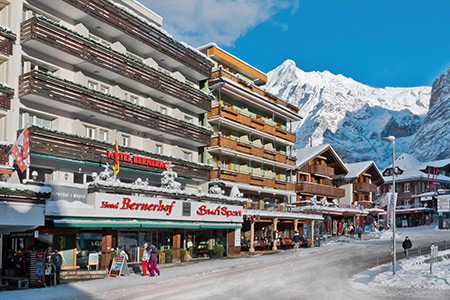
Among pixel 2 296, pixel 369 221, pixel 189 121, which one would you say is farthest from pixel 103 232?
pixel 369 221

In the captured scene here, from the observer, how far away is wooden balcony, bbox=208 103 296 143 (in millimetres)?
52531

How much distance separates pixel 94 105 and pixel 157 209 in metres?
8.13

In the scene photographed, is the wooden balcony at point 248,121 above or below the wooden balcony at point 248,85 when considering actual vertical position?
below

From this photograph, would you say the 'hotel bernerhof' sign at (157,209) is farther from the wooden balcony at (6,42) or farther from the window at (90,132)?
the wooden balcony at (6,42)

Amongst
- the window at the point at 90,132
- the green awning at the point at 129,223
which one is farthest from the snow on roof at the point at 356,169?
the window at the point at 90,132

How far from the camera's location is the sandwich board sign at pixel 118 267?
3031 cm

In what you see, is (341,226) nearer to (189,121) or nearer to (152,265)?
(189,121)

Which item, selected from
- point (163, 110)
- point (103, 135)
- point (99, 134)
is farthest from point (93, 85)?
point (163, 110)

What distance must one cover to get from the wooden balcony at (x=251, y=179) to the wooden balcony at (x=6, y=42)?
24.9 meters

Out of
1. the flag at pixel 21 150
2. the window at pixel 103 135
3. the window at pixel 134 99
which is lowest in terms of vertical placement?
the flag at pixel 21 150

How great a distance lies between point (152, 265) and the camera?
3012 cm

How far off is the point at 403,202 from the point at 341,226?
92.9 ft

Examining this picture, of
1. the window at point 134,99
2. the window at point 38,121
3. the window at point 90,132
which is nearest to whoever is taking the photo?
the window at point 38,121

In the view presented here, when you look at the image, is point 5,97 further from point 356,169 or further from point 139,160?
point 356,169
